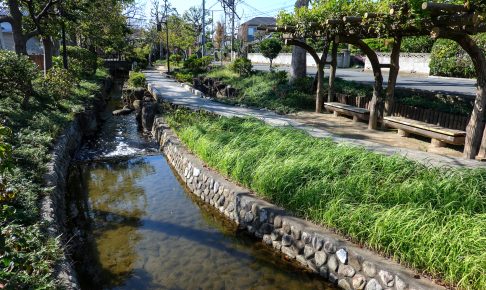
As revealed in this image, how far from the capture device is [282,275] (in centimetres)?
508

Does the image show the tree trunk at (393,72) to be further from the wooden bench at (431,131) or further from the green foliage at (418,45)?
the green foliage at (418,45)

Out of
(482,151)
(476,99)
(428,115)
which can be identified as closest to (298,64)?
(428,115)

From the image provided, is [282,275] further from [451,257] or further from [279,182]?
[451,257]

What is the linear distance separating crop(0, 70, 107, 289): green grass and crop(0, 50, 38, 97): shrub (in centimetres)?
45

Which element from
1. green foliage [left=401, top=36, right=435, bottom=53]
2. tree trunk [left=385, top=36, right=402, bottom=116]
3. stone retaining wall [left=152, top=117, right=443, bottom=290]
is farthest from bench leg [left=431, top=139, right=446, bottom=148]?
green foliage [left=401, top=36, right=435, bottom=53]

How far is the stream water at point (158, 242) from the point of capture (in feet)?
16.4

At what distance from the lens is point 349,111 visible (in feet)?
37.3

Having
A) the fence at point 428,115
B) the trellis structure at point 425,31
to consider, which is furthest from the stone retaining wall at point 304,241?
the fence at point 428,115

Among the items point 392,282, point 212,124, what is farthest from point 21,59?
point 392,282

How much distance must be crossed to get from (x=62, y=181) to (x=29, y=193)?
252 centimetres

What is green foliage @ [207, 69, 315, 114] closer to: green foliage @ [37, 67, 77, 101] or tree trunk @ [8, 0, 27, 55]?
green foliage @ [37, 67, 77, 101]

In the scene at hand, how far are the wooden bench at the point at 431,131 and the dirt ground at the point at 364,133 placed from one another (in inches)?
7.3

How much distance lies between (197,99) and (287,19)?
265 inches

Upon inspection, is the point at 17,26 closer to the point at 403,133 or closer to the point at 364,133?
the point at 364,133
